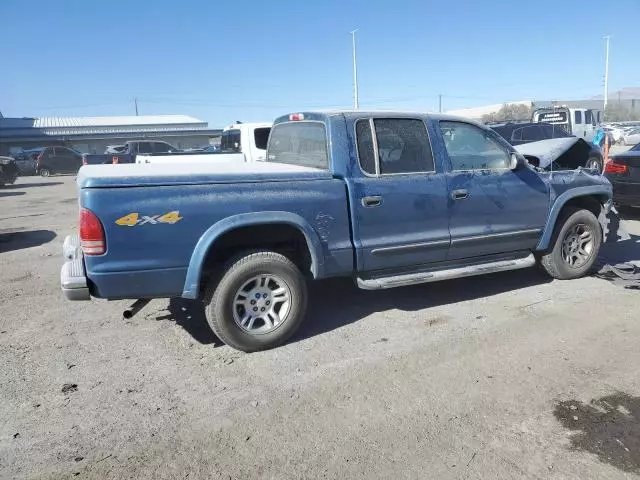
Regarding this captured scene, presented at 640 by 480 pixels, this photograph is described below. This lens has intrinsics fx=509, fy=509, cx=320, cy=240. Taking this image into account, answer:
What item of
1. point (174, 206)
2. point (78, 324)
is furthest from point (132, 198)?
point (78, 324)

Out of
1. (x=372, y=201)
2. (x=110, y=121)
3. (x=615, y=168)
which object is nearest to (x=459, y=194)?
(x=372, y=201)

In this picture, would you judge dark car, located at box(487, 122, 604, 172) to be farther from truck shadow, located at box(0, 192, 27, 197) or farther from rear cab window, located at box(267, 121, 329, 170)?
truck shadow, located at box(0, 192, 27, 197)

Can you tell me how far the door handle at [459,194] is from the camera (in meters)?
4.78

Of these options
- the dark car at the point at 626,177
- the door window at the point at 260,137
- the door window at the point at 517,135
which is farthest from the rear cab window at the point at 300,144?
the door window at the point at 517,135

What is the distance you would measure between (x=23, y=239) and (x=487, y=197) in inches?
312

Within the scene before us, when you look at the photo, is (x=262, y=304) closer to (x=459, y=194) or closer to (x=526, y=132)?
(x=459, y=194)

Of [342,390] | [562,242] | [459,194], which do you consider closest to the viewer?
[342,390]

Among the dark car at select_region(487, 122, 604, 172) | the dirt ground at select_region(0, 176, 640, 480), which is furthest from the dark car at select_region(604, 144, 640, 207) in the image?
the dark car at select_region(487, 122, 604, 172)

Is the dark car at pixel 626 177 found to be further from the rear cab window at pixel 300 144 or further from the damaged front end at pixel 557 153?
the rear cab window at pixel 300 144

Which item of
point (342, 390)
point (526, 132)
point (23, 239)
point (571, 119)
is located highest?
point (571, 119)

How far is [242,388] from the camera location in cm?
363

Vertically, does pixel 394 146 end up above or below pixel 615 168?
above

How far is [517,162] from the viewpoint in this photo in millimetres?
5148

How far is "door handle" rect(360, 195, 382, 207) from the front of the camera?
438cm
